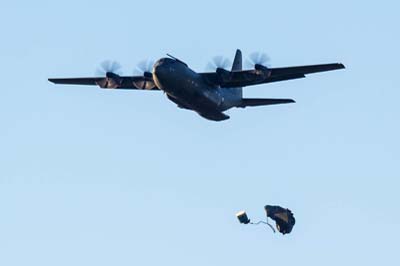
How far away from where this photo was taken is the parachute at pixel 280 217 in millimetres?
77281

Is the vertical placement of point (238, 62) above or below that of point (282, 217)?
above

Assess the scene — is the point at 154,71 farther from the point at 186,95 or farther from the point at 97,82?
the point at 97,82

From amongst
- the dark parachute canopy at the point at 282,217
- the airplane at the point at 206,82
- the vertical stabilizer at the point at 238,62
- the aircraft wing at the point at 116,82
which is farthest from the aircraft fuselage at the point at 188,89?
the vertical stabilizer at the point at 238,62

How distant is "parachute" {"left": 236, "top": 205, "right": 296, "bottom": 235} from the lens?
77281 mm

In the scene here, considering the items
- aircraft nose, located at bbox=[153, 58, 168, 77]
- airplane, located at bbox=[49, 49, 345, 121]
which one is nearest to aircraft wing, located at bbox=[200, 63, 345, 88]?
airplane, located at bbox=[49, 49, 345, 121]

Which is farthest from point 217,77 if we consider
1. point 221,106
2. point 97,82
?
point 97,82

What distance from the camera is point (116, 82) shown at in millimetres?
97938

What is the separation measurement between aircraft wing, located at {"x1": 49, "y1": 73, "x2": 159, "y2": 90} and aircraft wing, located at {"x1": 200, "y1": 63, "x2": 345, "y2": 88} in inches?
293

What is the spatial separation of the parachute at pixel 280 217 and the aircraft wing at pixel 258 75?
15787 millimetres

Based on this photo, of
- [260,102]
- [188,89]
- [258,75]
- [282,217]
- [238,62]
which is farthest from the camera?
[238,62]

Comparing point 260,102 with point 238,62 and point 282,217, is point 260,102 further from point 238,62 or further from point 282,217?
point 238,62

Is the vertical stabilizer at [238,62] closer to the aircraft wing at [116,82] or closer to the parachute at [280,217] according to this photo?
the aircraft wing at [116,82]

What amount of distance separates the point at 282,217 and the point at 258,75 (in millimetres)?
17823

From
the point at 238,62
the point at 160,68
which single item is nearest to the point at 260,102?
the point at 160,68
